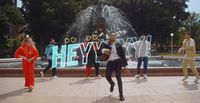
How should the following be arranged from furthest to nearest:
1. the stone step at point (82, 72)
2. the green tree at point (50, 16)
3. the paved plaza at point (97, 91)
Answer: the green tree at point (50, 16)
the stone step at point (82, 72)
the paved plaza at point (97, 91)

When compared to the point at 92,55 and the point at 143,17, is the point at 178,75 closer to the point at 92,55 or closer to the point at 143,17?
the point at 92,55

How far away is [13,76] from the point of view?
1686 centimetres

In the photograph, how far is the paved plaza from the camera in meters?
10.6

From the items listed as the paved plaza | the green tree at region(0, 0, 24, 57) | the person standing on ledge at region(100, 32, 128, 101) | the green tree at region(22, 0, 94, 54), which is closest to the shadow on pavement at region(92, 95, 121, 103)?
the paved plaza

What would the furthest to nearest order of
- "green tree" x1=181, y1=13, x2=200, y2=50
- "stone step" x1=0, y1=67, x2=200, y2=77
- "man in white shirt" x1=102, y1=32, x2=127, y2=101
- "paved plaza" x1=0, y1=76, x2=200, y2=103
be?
"green tree" x1=181, y1=13, x2=200, y2=50, "stone step" x1=0, y1=67, x2=200, y2=77, "man in white shirt" x1=102, y1=32, x2=127, y2=101, "paved plaza" x1=0, y1=76, x2=200, y2=103

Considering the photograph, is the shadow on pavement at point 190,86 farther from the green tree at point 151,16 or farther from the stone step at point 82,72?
the green tree at point 151,16

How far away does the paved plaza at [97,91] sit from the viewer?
10555mm

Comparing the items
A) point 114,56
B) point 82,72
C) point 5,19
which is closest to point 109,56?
point 114,56

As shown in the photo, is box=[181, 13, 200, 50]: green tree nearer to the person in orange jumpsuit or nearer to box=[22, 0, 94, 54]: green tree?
box=[22, 0, 94, 54]: green tree

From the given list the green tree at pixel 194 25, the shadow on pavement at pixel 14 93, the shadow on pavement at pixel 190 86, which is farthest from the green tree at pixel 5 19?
the green tree at pixel 194 25

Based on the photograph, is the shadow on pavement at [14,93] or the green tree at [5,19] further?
the green tree at [5,19]

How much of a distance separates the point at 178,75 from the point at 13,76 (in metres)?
6.44

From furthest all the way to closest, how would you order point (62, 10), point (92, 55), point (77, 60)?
→ point (62, 10), point (77, 60), point (92, 55)

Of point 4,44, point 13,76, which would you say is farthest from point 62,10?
point 13,76
